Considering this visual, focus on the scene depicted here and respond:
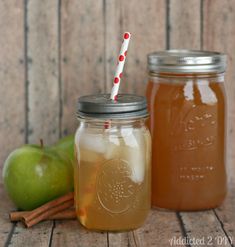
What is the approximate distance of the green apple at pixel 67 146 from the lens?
140cm

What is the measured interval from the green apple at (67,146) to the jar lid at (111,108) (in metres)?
0.19

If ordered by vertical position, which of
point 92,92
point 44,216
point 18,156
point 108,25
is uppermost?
point 108,25

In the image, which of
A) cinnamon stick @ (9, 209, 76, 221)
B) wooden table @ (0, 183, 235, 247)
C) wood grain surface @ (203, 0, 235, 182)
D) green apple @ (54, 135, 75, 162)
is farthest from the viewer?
wood grain surface @ (203, 0, 235, 182)

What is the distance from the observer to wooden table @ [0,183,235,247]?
1.18 metres

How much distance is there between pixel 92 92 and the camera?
152 cm

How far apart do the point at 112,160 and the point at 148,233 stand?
16 cm

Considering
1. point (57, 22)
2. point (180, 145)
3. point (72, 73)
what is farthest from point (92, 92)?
point (180, 145)

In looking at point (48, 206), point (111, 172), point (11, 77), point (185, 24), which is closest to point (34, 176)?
point (48, 206)

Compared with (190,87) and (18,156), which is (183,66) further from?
(18,156)

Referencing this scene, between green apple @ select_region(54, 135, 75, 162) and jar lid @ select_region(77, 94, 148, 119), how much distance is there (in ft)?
0.64

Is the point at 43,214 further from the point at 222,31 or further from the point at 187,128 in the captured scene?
the point at 222,31

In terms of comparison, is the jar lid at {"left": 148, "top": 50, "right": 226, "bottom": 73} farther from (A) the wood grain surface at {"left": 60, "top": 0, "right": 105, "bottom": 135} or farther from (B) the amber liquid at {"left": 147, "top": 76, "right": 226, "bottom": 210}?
(A) the wood grain surface at {"left": 60, "top": 0, "right": 105, "bottom": 135}

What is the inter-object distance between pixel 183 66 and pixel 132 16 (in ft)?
0.84

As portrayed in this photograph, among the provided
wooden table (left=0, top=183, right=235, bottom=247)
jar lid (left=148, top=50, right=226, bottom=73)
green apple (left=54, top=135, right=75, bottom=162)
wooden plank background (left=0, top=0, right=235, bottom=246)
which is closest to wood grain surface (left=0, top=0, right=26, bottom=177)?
wooden plank background (left=0, top=0, right=235, bottom=246)
